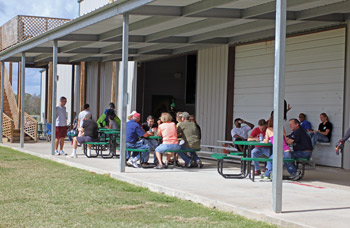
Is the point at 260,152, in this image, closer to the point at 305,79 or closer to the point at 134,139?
the point at 134,139

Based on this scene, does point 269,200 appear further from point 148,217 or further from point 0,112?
point 0,112

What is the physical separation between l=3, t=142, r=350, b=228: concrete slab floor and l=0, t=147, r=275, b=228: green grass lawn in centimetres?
22

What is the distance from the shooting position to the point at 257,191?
8.67m

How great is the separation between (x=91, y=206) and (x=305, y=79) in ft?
23.7

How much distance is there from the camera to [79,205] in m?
7.43

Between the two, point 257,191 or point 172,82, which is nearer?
point 257,191

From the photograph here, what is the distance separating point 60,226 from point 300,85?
8.33 meters

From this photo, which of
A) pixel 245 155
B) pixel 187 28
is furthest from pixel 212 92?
pixel 245 155

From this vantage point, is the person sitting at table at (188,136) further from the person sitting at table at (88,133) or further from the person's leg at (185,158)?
the person sitting at table at (88,133)

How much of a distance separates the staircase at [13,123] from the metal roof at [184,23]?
12.9 ft

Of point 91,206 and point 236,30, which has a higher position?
point 236,30

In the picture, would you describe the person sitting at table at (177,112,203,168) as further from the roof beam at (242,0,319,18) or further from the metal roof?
the roof beam at (242,0,319,18)

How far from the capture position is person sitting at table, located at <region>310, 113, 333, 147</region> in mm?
12078

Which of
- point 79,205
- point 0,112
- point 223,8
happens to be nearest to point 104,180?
point 79,205
